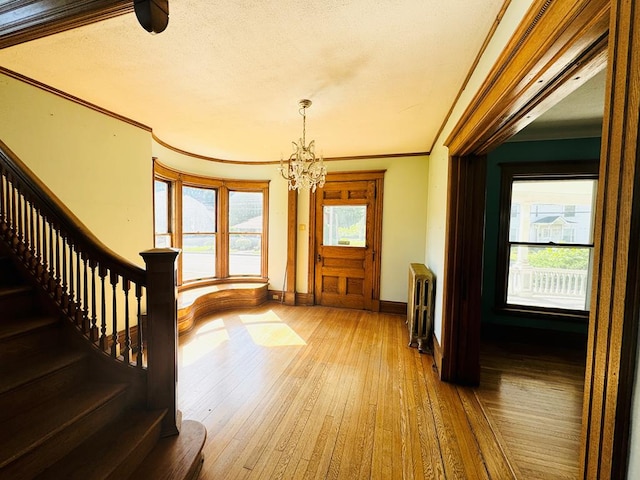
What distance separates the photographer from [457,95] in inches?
92.3

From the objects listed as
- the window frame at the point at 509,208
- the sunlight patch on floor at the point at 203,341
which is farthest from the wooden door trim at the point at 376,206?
the sunlight patch on floor at the point at 203,341

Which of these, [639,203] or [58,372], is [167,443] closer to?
[58,372]

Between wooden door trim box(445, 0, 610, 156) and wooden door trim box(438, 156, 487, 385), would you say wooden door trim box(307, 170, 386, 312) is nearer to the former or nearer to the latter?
wooden door trim box(438, 156, 487, 385)

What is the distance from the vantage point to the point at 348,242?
15.2 feet

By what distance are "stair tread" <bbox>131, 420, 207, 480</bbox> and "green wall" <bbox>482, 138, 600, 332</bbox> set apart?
11.5ft

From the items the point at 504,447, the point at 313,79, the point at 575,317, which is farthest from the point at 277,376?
the point at 575,317

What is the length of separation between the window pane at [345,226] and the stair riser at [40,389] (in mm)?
3563

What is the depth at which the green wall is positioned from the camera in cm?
319

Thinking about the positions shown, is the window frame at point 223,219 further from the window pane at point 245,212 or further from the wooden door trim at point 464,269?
the wooden door trim at point 464,269

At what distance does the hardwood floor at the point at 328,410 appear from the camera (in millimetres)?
1654

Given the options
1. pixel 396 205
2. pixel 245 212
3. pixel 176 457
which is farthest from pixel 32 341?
pixel 396 205

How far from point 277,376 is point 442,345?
63.4 inches

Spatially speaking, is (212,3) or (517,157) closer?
(212,3)

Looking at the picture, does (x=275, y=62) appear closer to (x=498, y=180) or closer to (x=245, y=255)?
(x=498, y=180)
